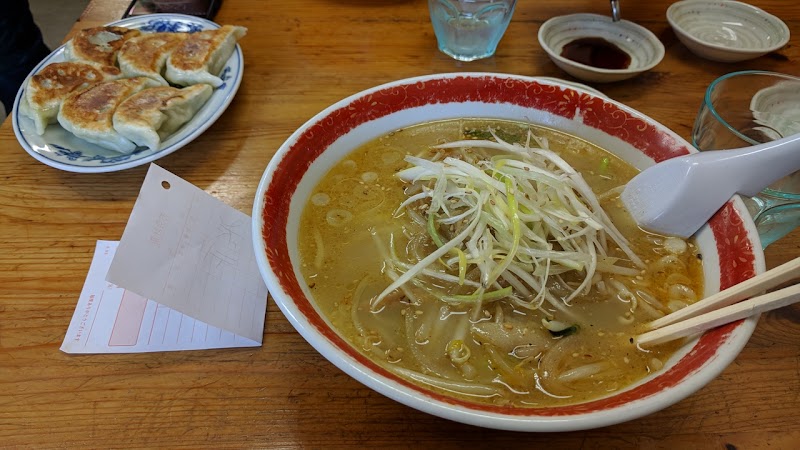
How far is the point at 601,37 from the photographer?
6.50ft

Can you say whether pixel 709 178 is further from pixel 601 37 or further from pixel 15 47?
pixel 15 47

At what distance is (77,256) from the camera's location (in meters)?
1.25

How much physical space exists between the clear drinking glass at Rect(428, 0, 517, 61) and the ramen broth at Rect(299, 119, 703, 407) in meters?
0.80

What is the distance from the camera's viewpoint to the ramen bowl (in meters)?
0.75

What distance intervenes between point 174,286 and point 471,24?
4.60 ft

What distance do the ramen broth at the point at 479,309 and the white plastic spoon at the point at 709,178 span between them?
0.08m

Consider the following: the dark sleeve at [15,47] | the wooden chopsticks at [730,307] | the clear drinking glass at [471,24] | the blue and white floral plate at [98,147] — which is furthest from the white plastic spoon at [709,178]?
the dark sleeve at [15,47]

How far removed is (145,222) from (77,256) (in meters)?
0.39

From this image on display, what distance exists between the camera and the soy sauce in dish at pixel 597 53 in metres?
1.82

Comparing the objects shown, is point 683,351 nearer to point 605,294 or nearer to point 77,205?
point 605,294

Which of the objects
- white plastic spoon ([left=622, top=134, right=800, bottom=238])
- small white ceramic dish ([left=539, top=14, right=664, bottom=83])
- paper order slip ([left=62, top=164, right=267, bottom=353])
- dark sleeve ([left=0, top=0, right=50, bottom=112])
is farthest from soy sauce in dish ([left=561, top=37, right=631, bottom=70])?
dark sleeve ([left=0, top=0, right=50, bottom=112])

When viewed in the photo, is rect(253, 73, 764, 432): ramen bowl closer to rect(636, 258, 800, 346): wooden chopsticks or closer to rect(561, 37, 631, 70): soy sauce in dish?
rect(636, 258, 800, 346): wooden chopsticks

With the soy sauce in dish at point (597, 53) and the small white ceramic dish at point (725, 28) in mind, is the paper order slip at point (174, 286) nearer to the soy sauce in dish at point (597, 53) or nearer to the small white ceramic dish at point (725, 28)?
the soy sauce in dish at point (597, 53)

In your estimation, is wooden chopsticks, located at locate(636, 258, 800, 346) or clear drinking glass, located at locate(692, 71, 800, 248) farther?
clear drinking glass, located at locate(692, 71, 800, 248)
